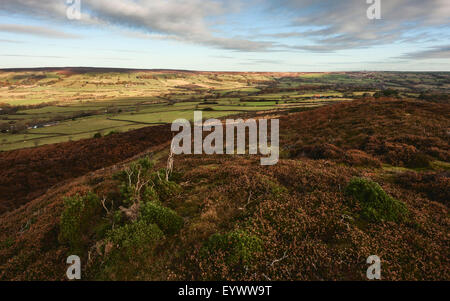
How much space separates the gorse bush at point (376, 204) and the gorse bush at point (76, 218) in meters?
11.4

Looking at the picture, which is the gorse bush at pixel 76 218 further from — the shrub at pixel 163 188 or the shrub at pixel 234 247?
the shrub at pixel 234 247

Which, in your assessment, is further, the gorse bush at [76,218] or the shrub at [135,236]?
the gorse bush at [76,218]

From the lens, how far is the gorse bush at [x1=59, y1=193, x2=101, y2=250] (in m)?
8.10

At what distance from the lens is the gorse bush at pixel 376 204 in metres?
8.30

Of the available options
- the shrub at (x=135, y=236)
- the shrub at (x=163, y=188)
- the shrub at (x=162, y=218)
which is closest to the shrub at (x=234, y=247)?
the shrub at (x=162, y=218)

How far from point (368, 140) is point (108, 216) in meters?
20.0

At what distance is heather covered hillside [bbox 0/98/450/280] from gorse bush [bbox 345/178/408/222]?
4 centimetres

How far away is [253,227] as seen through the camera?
7879 mm

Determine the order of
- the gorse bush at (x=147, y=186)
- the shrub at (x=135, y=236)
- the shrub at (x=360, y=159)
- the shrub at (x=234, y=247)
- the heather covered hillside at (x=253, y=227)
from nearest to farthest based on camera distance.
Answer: the heather covered hillside at (x=253, y=227), the shrub at (x=234, y=247), the shrub at (x=135, y=236), the gorse bush at (x=147, y=186), the shrub at (x=360, y=159)

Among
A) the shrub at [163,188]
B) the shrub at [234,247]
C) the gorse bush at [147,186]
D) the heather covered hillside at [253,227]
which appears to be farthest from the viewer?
the shrub at [163,188]

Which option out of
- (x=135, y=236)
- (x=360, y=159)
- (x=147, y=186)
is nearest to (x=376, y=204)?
(x=360, y=159)

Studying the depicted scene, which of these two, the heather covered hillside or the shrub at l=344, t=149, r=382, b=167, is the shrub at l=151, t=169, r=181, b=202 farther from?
the shrub at l=344, t=149, r=382, b=167

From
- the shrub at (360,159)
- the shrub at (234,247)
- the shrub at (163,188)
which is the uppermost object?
the shrub at (360,159)
